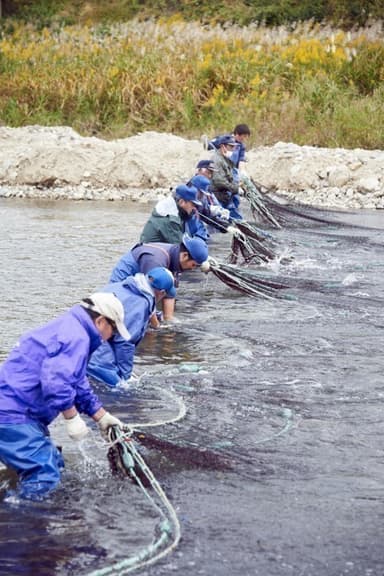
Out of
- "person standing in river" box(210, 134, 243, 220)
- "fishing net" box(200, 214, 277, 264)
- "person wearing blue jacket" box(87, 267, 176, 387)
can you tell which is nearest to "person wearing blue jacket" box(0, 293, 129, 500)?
"person wearing blue jacket" box(87, 267, 176, 387)

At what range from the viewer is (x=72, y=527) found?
20.9ft

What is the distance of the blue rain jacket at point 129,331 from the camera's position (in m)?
8.55

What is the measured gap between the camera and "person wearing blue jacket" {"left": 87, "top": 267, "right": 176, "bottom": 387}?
337 inches

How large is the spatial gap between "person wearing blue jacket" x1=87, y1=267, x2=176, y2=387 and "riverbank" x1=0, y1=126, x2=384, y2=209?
15.0m

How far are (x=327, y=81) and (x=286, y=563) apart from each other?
23.7m

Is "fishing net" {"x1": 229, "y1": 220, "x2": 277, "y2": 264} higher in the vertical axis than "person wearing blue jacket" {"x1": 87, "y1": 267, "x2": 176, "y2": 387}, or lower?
lower

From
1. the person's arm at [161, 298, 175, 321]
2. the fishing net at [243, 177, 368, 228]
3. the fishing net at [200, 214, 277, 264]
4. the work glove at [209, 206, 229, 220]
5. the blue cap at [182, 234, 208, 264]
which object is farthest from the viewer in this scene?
the fishing net at [243, 177, 368, 228]

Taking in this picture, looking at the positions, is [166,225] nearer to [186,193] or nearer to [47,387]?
[186,193]

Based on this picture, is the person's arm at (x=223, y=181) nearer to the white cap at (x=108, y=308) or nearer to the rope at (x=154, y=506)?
the rope at (x=154, y=506)

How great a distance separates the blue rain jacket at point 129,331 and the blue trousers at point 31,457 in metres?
1.95

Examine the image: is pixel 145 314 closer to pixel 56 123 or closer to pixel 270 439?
pixel 270 439

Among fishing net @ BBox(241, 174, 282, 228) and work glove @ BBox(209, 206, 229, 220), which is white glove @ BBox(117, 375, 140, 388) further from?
fishing net @ BBox(241, 174, 282, 228)

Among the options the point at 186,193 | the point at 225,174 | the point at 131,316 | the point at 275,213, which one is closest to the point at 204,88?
the point at 275,213

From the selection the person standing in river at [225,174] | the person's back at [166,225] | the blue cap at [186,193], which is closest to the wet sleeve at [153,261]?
the person's back at [166,225]
